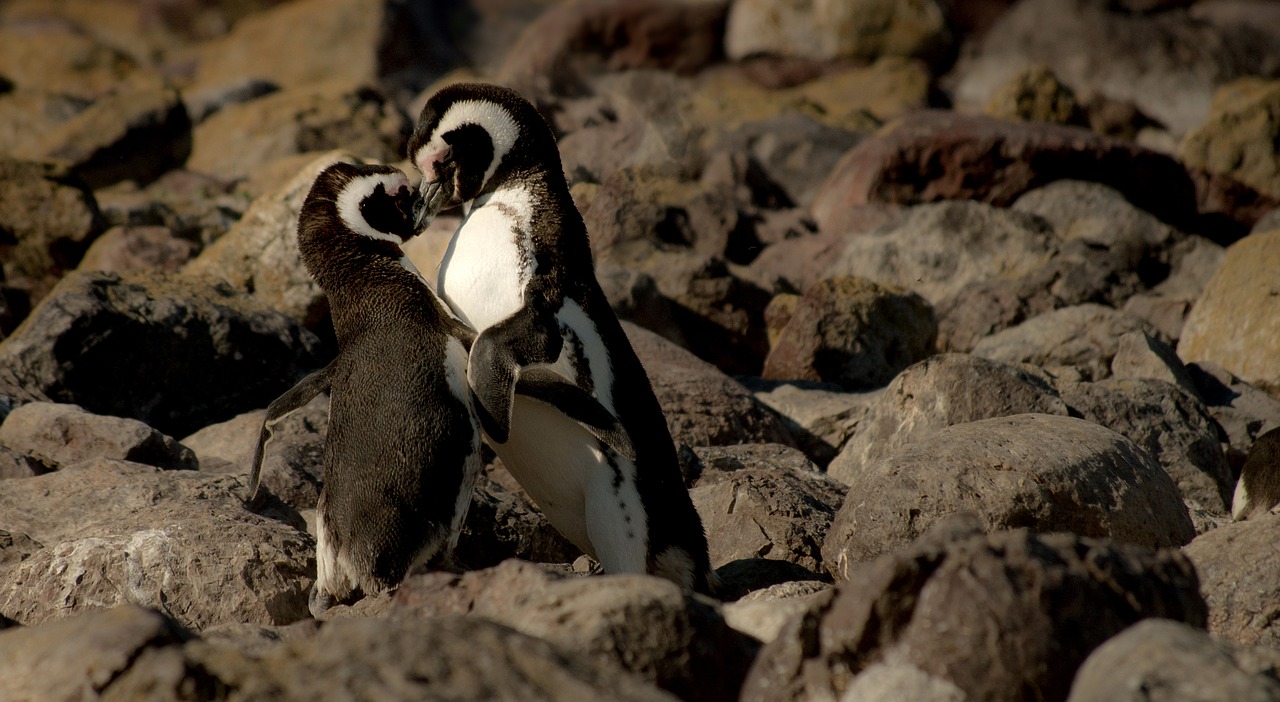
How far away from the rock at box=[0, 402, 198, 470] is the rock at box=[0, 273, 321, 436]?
78cm

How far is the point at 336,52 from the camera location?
1839cm

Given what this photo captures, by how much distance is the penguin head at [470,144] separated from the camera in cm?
495

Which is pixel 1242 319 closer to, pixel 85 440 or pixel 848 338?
pixel 848 338

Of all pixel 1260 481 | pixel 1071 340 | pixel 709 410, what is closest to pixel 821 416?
pixel 709 410

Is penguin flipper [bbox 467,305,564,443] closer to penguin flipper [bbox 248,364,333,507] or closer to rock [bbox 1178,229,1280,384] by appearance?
penguin flipper [bbox 248,364,333,507]

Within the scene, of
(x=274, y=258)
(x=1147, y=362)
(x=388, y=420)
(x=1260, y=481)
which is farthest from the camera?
(x=274, y=258)

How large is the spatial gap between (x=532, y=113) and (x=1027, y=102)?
9.34 meters

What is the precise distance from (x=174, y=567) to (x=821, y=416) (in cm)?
350

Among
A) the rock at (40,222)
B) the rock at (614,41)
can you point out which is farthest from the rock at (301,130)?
the rock at (40,222)

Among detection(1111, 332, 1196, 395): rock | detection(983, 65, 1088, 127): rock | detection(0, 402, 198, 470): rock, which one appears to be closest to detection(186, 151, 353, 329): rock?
detection(0, 402, 198, 470): rock

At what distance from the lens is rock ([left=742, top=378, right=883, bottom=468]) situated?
699 cm

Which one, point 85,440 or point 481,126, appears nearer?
point 481,126

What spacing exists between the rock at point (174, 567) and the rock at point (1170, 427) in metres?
3.37

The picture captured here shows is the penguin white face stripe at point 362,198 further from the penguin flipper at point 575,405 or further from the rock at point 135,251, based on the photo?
the rock at point 135,251
